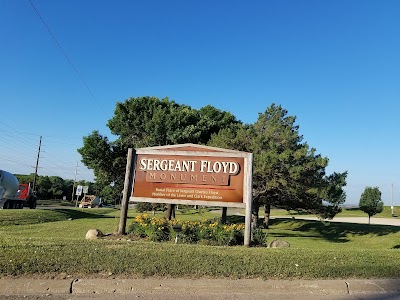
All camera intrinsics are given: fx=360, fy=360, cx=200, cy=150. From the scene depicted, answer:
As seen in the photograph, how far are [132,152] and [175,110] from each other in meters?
12.2

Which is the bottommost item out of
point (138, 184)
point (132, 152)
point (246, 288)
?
point (246, 288)

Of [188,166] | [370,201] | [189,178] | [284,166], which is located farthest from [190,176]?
[370,201]

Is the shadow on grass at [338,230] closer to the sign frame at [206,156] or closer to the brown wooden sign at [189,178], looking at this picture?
the sign frame at [206,156]

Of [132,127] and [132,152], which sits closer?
[132,152]

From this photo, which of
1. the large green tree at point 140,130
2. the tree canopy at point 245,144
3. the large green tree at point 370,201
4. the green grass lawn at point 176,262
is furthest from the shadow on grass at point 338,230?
the green grass lawn at point 176,262

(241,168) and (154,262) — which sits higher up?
(241,168)

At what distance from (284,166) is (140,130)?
9847 millimetres

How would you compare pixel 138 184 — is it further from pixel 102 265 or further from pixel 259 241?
pixel 102 265

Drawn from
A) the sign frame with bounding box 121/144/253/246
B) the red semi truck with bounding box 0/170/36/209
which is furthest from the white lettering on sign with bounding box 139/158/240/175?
the red semi truck with bounding box 0/170/36/209

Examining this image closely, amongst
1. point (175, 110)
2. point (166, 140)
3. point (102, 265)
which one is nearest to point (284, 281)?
point (102, 265)

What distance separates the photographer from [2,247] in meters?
7.16

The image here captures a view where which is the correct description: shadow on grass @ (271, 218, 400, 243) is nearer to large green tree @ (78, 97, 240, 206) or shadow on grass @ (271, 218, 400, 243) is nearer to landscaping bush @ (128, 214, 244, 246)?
large green tree @ (78, 97, 240, 206)

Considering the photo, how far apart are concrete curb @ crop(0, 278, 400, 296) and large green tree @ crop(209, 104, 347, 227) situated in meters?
11.8

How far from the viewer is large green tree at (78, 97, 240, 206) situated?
21862 mm
